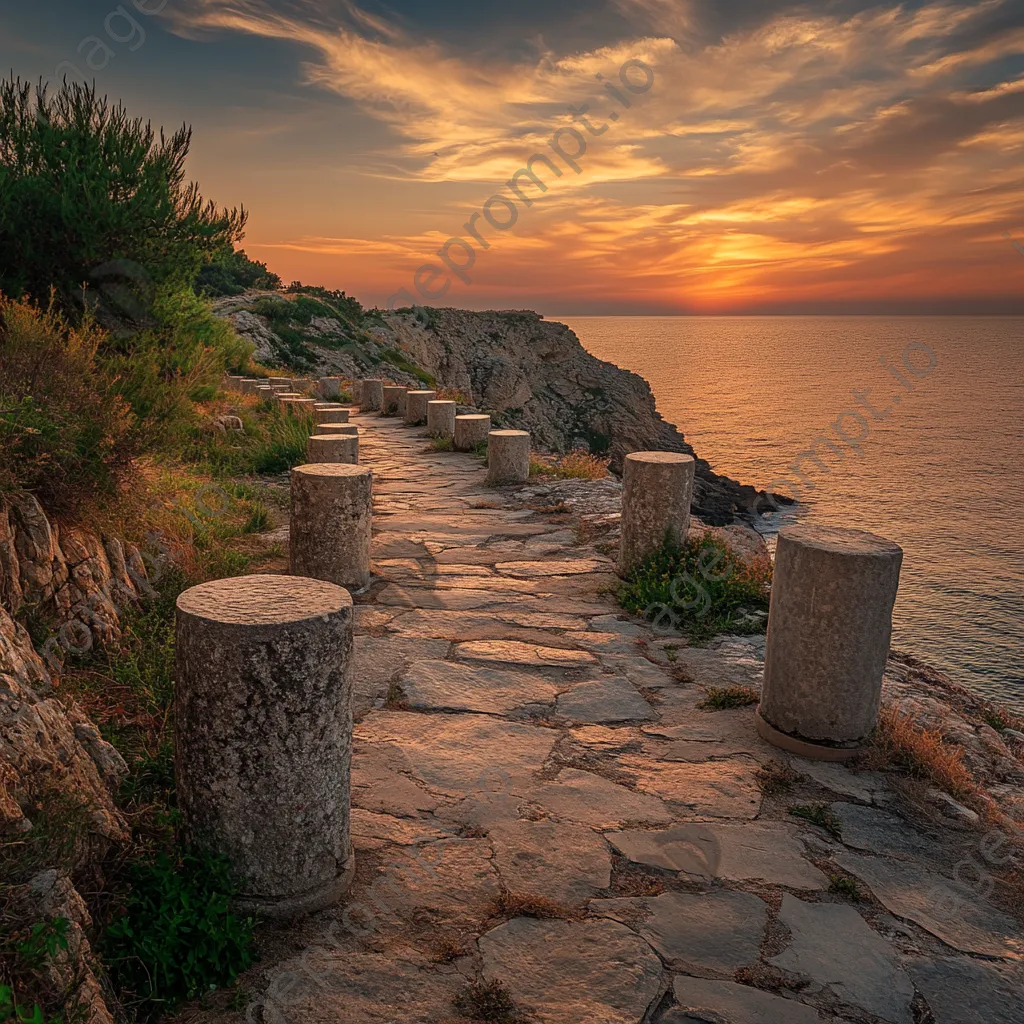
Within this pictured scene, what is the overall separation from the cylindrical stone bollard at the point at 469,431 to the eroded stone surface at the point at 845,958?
1053 centimetres

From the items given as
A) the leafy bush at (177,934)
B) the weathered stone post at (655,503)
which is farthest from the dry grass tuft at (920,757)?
the leafy bush at (177,934)

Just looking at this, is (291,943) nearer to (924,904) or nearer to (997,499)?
(924,904)

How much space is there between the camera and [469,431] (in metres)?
13.1

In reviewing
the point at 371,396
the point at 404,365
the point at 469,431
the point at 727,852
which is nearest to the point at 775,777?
the point at 727,852

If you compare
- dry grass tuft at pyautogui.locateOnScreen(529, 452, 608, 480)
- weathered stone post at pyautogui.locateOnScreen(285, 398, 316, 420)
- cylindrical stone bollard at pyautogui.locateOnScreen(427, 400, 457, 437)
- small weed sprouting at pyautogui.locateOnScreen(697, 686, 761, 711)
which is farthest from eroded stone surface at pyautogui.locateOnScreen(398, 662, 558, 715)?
cylindrical stone bollard at pyautogui.locateOnScreen(427, 400, 457, 437)

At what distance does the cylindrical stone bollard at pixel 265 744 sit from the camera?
277 centimetres

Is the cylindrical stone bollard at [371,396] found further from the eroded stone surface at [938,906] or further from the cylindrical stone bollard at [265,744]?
the eroded stone surface at [938,906]

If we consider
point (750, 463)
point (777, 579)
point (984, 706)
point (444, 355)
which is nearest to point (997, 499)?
point (750, 463)

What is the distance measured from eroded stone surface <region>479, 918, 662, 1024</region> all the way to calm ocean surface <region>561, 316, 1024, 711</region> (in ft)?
34.1

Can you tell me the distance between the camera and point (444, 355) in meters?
47.9

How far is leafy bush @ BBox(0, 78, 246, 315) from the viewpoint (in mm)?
8734

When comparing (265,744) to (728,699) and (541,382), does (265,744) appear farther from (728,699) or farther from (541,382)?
(541,382)

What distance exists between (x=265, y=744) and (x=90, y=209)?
8233 mm

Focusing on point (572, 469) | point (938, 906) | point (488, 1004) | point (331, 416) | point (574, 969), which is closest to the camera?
point (488, 1004)
